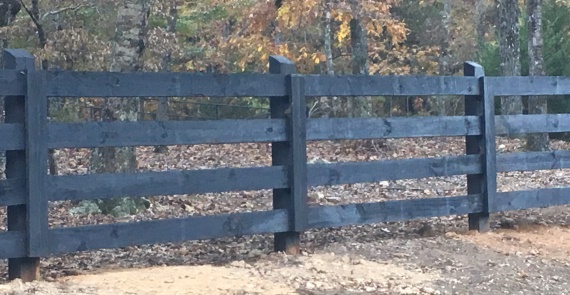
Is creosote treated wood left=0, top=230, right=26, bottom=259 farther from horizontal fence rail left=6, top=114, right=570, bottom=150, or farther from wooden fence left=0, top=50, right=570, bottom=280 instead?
horizontal fence rail left=6, top=114, right=570, bottom=150

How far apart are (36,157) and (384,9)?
47.9ft

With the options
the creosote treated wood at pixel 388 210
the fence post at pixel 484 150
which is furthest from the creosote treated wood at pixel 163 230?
the fence post at pixel 484 150

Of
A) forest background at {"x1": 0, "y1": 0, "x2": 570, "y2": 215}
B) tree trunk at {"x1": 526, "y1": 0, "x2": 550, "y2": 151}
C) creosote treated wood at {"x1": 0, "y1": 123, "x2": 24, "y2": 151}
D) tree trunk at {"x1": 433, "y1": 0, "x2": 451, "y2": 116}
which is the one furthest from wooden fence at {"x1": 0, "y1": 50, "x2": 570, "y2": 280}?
tree trunk at {"x1": 433, "y1": 0, "x2": 451, "y2": 116}

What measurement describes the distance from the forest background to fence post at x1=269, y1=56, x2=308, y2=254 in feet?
9.46

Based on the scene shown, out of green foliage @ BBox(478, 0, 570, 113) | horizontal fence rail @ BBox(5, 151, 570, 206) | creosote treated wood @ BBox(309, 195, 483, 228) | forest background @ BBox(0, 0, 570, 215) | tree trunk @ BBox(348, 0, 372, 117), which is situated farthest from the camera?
green foliage @ BBox(478, 0, 570, 113)

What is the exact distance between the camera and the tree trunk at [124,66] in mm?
9945

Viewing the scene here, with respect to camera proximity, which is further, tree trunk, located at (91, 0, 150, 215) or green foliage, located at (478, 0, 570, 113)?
green foliage, located at (478, 0, 570, 113)

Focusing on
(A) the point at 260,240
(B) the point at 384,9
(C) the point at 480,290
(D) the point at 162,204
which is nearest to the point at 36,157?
(A) the point at 260,240

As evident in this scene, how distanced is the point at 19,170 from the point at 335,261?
2942 mm

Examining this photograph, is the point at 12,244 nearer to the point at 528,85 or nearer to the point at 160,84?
the point at 160,84

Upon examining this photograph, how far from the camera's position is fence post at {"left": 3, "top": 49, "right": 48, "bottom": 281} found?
20.9 feet

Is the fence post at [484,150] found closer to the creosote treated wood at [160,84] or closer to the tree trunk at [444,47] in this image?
the creosote treated wood at [160,84]

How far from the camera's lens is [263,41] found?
19.4 m

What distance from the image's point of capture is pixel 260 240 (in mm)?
8945
